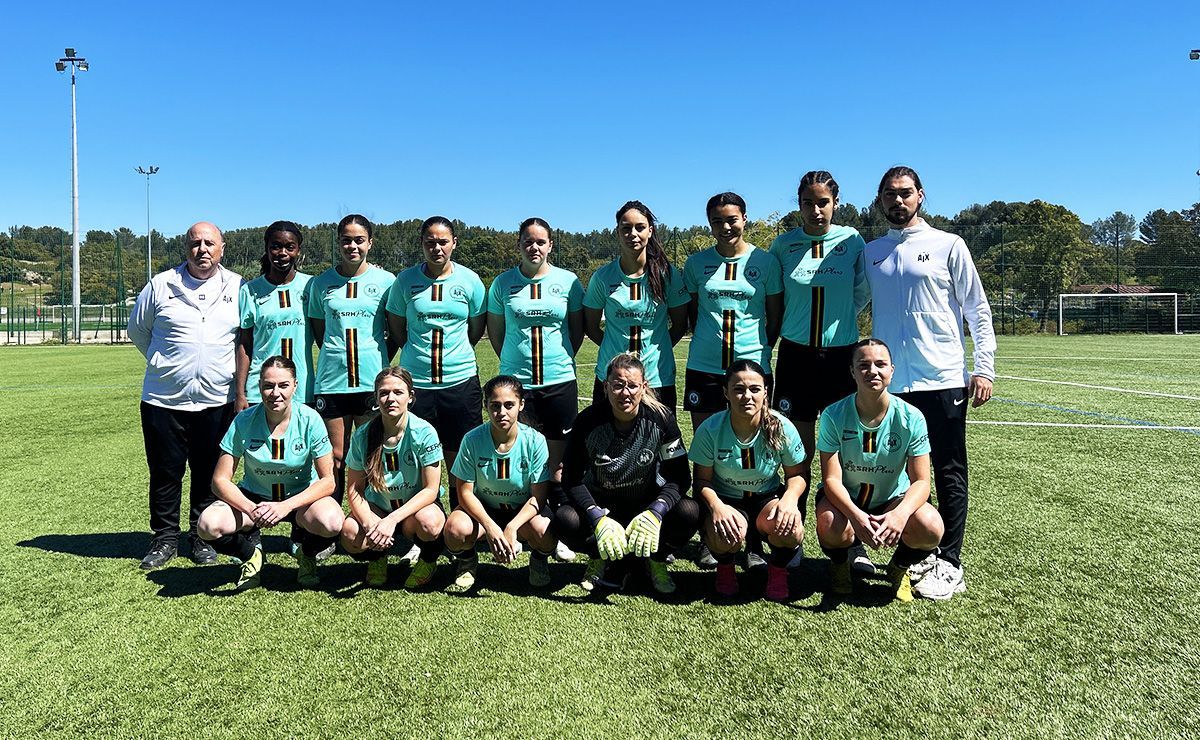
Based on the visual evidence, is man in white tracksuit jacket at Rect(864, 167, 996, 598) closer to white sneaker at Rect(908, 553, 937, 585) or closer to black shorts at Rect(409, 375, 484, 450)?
white sneaker at Rect(908, 553, 937, 585)

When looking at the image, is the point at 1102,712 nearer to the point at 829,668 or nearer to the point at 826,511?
the point at 829,668

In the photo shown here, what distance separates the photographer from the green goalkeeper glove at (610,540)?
10.9ft

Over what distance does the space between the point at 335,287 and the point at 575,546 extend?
198 centimetres

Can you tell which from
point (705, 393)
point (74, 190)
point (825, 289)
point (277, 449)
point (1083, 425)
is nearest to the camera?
point (277, 449)

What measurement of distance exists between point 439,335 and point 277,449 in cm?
102

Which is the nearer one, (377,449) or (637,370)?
(637,370)

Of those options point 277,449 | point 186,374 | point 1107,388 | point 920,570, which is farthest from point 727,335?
point 1107,388

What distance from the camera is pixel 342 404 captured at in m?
4.19

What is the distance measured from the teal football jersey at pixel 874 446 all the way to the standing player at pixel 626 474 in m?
0.70

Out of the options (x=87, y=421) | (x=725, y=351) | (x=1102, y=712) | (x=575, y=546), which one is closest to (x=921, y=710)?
(x=1102, y=712)

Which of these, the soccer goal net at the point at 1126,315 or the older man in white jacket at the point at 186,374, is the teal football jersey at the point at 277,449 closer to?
the older man in white jacket at the point at 186,374

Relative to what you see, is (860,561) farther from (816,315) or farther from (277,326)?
(277,326)

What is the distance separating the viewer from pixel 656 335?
4051 mm

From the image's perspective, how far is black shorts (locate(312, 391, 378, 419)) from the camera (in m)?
4.17
